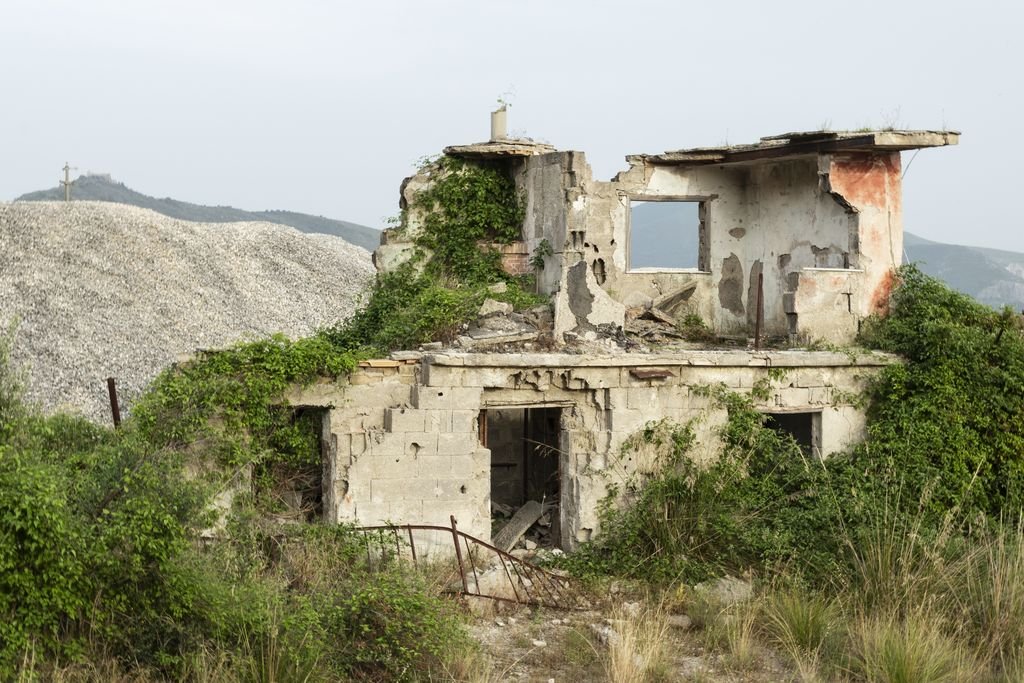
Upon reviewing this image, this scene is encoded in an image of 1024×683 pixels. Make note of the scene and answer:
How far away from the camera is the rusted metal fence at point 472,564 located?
10703 millimetres

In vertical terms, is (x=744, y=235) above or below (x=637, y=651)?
above

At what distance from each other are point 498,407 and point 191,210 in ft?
203

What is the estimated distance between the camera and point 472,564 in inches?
435

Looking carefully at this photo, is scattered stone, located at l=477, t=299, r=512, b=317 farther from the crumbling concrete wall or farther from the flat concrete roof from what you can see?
the flat concrete roof

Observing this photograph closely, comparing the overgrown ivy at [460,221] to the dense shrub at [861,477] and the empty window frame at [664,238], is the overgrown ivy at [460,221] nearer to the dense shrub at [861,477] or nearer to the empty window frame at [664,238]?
the dense shrub at [861,477]

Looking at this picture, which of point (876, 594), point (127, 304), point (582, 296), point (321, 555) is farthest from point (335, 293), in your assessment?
point (876, 594)

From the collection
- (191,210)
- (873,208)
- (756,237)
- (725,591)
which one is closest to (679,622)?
(725,591)

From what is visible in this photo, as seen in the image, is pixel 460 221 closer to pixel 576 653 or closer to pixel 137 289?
pixel 576 653

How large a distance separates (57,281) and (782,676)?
753 inches

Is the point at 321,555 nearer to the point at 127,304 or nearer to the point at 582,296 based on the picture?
the point at 582,296

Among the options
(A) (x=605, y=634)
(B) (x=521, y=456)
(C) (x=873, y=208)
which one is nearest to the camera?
(A) (x=605, y=634)

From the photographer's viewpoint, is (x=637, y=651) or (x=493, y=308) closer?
(x=637, y=651)

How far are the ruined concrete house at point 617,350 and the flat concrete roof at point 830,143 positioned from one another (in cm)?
3

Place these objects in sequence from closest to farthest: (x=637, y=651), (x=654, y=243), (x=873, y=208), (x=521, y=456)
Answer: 1. (x=637, y=651)
2. (x=873, y=208)
3. (x=521, y=456)
4. (x=654, y=243)
